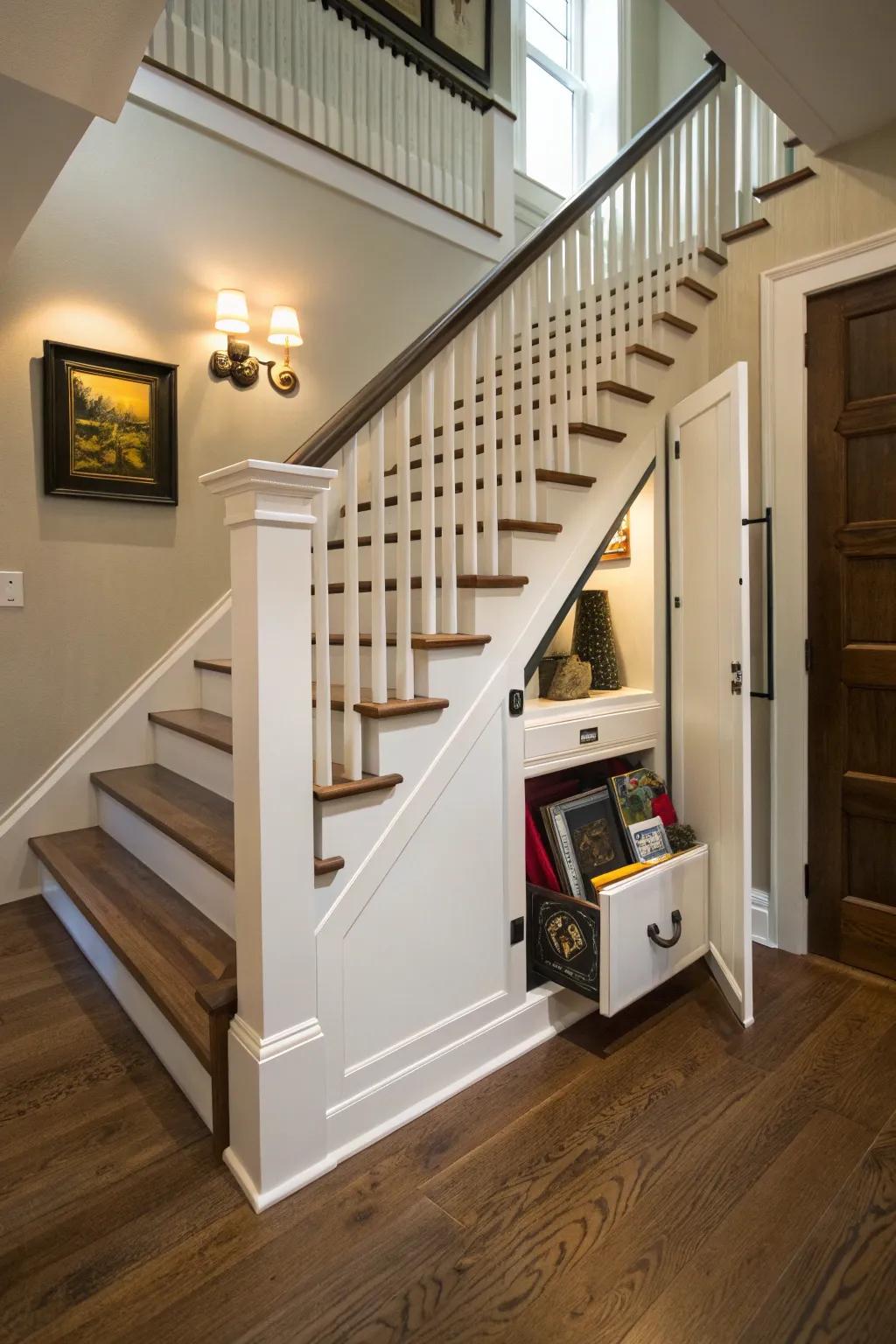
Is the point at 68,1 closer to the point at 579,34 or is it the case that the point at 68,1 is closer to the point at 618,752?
the point at 618,752

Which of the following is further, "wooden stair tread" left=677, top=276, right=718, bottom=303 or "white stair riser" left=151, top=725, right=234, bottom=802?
"wooden stair tread" left=677, top=276, right=718, bottom=303

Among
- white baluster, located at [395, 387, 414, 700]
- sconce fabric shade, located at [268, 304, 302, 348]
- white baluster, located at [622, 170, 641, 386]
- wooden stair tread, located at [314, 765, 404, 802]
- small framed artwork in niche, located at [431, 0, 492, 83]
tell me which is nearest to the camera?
wooden stair tread, located at [314, 765, 404, 802]

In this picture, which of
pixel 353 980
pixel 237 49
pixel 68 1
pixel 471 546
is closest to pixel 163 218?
pixel 237 49

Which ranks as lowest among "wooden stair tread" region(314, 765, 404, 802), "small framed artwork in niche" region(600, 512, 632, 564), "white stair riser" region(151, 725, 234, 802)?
"white stair riser" region(151, 725, 234, 802)

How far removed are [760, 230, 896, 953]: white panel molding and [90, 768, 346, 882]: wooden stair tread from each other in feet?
5.69

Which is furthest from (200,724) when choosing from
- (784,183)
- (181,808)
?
(784,183)

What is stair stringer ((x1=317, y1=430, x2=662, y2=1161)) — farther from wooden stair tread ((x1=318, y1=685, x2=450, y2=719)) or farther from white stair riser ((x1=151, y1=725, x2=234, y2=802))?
white stair riser ((x1=151, y1=725, x2=234, y2=802))

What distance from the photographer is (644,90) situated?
4.70 meters

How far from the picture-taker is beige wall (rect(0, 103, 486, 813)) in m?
2.63

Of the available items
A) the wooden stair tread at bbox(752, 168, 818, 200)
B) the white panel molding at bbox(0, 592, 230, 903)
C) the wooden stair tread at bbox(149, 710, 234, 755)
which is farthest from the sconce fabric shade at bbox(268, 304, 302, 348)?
the wooden stair tread at bbox(752, 168, 818, 200)

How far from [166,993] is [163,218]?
9.13 ft

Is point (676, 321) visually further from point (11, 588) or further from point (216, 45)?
point (11, 588)

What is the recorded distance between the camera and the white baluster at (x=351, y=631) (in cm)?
166

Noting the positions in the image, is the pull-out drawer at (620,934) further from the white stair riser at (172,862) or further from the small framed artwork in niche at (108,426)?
the small framed artwork in niche at (108,426)
